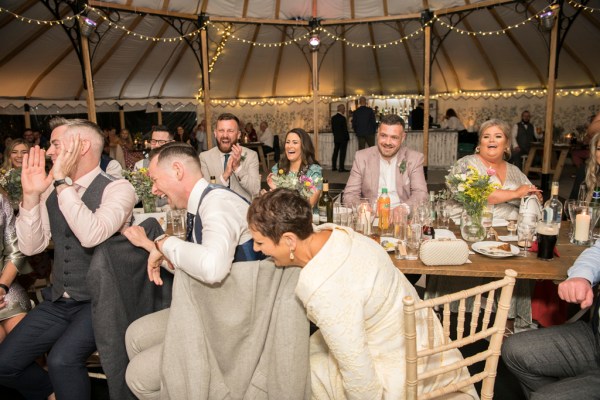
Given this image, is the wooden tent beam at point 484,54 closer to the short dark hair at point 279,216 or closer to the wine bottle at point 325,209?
the wine bottle at point 325,209

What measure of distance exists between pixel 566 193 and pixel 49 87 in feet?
42.3

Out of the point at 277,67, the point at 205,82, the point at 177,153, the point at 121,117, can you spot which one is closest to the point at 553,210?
the point at 177,153

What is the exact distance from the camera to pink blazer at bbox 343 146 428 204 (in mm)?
4031

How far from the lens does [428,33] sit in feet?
30.9

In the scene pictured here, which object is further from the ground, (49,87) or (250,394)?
(49,87)

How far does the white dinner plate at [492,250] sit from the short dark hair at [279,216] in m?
1.35

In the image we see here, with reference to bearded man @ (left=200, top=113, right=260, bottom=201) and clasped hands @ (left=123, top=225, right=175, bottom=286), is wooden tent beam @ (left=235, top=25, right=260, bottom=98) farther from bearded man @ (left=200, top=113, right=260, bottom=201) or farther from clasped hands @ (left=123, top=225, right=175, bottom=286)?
clasped hands @ (left=123, top=225, right=175, bottom=286)

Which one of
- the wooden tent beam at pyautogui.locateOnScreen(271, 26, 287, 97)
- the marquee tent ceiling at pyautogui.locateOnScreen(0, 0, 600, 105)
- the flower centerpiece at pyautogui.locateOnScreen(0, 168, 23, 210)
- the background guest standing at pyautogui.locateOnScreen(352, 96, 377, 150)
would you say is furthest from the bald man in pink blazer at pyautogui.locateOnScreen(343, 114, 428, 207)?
the wooden tent beam at pyautogui.locateOnScreen(271, 26, 287, 97)

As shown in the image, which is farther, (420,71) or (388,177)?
(420,71)

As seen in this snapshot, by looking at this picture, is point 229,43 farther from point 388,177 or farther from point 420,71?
point 388,177

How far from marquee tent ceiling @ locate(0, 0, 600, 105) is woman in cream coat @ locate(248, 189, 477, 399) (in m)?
8.15

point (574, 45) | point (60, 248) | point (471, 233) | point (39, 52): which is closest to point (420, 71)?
point (574, 45)

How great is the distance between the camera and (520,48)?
38.6 feet

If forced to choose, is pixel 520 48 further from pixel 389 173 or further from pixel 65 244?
pixel 65 244
